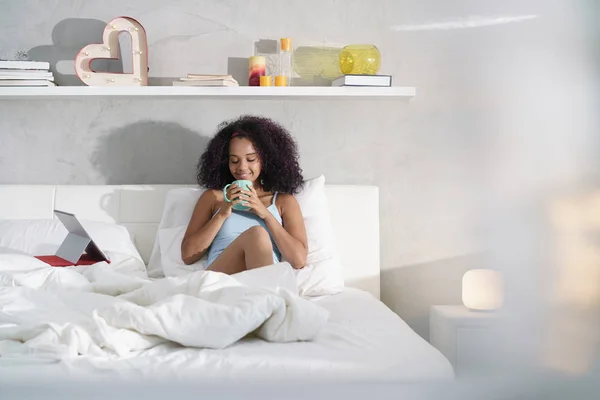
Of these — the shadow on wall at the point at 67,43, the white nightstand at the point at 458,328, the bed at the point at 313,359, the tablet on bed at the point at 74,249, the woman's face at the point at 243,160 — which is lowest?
the white nightstand at the point at 458,328

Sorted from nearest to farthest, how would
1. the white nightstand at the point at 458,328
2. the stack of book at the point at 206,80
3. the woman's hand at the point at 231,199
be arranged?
the white nightstand at the point at 458,328 < the woman's hand at the point at 231,199 < the stack of book at the point at 206,80

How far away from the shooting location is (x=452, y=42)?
8.86 feet

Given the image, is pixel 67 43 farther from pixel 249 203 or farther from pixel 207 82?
pixel 249 203

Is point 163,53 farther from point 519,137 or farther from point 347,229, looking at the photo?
point 519,137

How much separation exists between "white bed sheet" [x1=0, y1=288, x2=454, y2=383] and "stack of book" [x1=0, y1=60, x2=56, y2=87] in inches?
63.7

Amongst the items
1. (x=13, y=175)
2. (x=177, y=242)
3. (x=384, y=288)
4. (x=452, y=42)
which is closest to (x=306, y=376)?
(x=177, y=242)

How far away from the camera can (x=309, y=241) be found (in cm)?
248

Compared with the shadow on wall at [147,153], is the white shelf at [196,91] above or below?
above

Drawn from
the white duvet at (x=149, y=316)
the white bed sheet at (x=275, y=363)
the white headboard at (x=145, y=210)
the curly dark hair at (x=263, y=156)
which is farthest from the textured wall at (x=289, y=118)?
the white bed sheet at (x=275, y=363)

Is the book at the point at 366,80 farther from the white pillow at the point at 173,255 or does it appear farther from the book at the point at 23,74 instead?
the book at the point at 23,74

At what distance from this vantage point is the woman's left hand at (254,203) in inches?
90.7

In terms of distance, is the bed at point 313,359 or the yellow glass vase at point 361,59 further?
the yellow glass vase at point 361,59

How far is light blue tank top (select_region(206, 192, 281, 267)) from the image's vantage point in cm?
238

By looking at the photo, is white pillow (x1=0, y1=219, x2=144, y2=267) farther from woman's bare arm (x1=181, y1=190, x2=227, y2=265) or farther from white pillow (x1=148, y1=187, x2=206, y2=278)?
woman's bare arm (x1=181, y1=190, x2=227, y2=265)
